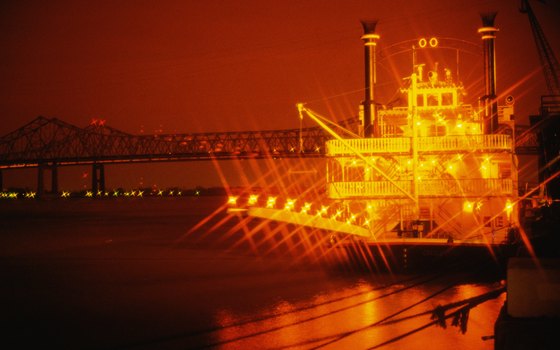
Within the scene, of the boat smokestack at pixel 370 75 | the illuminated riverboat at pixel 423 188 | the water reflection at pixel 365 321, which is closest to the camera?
the water reflection at pixel 365 321

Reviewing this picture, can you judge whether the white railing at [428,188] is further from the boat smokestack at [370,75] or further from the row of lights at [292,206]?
the boat smokestack at [370,75]

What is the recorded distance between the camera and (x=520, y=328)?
2.83 m

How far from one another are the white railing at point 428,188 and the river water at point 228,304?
273 centimetres

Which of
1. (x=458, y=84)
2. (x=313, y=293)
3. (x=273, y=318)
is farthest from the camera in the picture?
(x=458, y=84)

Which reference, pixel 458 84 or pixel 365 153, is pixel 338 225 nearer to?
pixel 365 153

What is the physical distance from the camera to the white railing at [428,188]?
22.3 meters

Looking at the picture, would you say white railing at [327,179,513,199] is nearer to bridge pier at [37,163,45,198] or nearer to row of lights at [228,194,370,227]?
row of lights at [228,194,370,227]

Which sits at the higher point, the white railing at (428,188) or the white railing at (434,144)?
the white railing at (434,144)

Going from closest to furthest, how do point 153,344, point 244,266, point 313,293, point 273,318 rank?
point 153,344 → point 273,318 → point 313,293 → point 244,266

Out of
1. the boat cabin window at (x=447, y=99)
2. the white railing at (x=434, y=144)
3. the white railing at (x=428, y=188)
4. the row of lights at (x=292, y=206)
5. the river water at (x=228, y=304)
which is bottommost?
the river water at (x=228, y=304)

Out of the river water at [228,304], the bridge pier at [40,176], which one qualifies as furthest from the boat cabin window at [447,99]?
the bridge pier at [40,176]

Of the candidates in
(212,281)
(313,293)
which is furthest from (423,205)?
(212,281)

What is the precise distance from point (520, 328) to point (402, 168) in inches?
829

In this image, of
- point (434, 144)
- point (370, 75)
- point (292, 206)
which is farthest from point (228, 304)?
point (370, 75)
